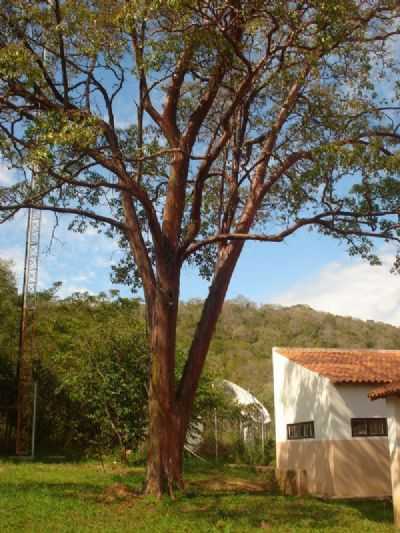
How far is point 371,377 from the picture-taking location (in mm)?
17672

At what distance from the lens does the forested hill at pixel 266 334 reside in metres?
41.9

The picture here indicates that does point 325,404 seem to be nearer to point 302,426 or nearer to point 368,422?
point 368,422

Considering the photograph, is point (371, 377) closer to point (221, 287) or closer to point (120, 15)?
point (221, 287)

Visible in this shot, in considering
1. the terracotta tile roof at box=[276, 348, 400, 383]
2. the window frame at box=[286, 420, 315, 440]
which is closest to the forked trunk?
the terracotta tile roof at box=[276, 348, 400, 383]

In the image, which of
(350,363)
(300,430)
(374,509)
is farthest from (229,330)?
(374,509)

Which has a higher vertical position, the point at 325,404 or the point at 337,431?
the point at 325,404

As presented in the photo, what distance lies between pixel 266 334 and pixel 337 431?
1291 inches

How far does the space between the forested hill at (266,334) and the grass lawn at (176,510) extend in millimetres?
A: 21771

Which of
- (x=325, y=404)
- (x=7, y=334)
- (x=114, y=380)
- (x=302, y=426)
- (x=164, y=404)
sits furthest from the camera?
(x=7, y=334)

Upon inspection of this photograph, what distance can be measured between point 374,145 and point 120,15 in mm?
4620

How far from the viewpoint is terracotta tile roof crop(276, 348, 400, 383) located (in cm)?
1772

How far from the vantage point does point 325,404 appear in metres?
17.6

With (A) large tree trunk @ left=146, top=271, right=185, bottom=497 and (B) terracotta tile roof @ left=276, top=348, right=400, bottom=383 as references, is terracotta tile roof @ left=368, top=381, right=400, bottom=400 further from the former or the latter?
(B) terracotta tile roof @ left=276, top=348, right=400, bottom=383

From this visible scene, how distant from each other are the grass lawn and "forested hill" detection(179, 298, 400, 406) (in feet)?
71.4
